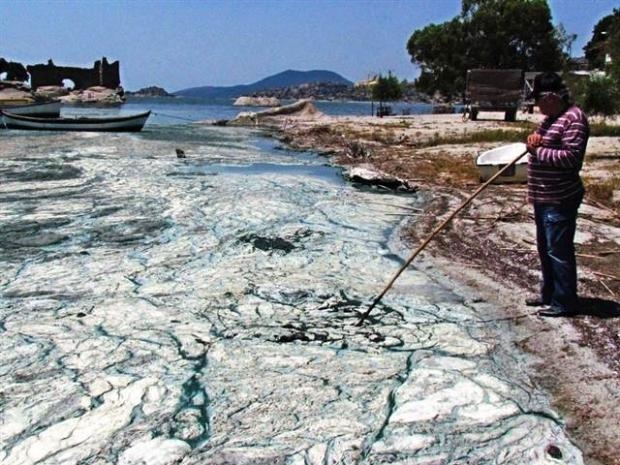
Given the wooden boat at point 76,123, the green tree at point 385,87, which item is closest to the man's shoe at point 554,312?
the wooden boat at point 76,123

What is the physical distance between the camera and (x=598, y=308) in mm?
5551

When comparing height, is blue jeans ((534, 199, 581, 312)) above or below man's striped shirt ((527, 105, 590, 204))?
below

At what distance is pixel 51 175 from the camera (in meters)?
14.2

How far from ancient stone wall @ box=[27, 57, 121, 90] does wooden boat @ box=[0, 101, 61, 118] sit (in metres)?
80.6

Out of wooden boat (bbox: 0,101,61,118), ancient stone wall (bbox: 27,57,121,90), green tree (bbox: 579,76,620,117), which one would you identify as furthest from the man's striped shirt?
ancient stone wall (bbox: 27,57,121,90)

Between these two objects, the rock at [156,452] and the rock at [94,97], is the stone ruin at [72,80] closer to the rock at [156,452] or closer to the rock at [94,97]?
the rock at [94,97]

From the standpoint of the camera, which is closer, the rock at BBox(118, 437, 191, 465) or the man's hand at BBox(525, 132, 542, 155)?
the rock at BBox(118, 437, 191, 465)

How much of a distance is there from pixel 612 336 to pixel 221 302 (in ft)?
10.9

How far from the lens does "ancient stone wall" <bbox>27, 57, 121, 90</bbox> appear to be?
110812 mm

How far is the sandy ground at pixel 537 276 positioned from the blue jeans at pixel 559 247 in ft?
0.77

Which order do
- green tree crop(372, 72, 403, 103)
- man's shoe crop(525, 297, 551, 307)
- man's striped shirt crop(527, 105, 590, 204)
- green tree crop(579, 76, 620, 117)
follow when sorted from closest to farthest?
man's striped shirt crop(527, 105, 590, 204) < man's shoe crop(525, 297, 551, 307) < green tree crop(579, 76, 620, 117) < green tree crop(372, 72, 403, 103)

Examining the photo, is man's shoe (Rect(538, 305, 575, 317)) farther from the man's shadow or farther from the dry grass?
the dry grass

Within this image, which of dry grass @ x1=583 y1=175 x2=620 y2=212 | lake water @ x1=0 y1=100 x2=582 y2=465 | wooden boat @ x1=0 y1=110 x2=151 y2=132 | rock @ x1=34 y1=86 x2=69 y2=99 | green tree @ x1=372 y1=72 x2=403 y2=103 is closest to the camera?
lake water @ x1=0 y1=100 x2=582 y2=465

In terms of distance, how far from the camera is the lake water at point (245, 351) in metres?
3.70
